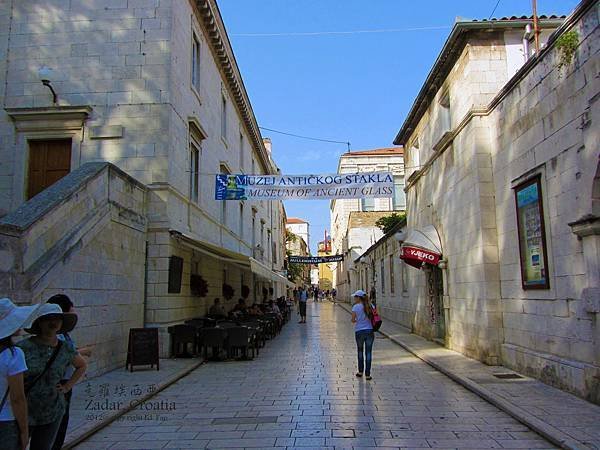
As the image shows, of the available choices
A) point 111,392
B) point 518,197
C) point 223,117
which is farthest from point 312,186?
point 223,117

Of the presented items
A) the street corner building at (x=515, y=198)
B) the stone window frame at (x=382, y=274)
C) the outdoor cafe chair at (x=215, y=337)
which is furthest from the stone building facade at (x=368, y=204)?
the outdoor cafe chair at (x=215, y=337)

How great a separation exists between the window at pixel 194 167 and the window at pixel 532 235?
986 cm

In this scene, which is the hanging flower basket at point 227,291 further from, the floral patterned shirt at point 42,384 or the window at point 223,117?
the floral patterned shirt at point 42,384

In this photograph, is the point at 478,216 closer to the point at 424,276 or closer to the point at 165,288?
the point at 424,276

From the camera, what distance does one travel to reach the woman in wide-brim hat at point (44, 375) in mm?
3559

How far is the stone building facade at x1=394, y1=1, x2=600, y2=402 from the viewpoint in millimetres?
7402

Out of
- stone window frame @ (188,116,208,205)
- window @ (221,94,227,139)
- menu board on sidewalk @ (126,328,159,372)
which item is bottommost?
menu board on sidewalk @ (126,328,159,372)

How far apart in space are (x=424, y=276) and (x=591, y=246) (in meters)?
9.34

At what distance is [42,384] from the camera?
359 cm

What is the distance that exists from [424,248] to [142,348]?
311 inches

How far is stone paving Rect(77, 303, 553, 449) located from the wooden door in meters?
6.98

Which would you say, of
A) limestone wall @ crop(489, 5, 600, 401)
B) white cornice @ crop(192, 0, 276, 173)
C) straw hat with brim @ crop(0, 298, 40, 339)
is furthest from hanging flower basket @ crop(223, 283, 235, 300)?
straw hat with brim @ crop(0, 298, 40, 339)

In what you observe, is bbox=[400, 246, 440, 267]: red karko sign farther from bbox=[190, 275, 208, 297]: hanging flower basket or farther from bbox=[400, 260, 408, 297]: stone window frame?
bbox=[190, 275, 208, 297]: hanging flower basket

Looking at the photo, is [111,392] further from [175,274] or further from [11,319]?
[11,319]
